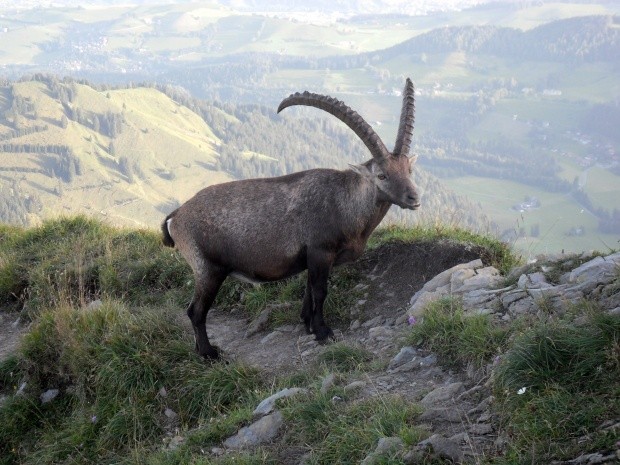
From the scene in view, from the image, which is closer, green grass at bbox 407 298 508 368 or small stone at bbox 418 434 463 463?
small stone at bbox 418 434 463 463

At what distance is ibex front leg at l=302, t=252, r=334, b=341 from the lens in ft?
27.0

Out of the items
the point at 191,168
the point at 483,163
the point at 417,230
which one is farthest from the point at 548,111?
the point at 417,230

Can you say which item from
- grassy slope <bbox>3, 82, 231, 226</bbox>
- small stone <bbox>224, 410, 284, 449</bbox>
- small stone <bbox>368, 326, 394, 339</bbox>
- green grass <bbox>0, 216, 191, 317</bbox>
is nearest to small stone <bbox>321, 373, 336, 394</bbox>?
small stone <bbox>224, 410, 284, 449</bbox>

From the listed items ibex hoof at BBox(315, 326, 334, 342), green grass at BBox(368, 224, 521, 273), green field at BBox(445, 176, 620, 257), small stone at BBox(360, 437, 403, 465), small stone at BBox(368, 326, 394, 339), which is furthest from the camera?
green field at BBox(445, 176, 620, 257)

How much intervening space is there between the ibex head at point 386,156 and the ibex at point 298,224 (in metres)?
0.01

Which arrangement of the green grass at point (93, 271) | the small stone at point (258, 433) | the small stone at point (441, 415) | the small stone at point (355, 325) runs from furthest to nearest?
the green grass at point (93, 271) < the small stone at point (355, 325) < the small stone at point (258, 433) < the small stone at point (441, 415)

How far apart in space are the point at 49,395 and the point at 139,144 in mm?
153810

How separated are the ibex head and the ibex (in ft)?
0.04

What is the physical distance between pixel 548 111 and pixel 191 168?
97578 millimetres

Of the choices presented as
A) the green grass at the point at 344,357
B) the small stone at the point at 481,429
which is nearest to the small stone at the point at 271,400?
the green grass at the point at 344,357

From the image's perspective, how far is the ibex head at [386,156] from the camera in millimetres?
7953

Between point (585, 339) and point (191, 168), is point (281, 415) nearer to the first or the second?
point (585, 339)

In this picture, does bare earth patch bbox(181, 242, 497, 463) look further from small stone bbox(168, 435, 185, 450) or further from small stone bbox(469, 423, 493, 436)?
small stone bbox(168, 435, 185, 450)

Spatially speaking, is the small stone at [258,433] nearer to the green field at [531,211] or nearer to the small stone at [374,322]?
the small stone at [374,322]
